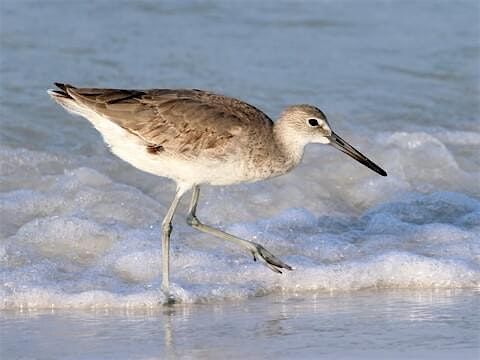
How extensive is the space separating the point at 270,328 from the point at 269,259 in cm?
97

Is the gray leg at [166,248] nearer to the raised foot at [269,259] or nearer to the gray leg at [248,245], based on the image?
the gray leg at [248,245]

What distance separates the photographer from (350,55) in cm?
1434

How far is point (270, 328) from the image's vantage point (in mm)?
6949

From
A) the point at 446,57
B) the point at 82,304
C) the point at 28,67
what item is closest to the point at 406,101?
the point at 446,57

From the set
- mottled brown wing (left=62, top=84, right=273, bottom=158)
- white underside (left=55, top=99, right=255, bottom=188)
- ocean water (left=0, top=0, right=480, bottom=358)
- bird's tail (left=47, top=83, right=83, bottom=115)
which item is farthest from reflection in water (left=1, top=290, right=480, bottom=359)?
bird's tail (left=47, top=83, right=83, bottom=115)

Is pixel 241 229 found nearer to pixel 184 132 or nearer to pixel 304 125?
pixel 304 125

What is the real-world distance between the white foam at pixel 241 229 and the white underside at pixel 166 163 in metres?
0.56

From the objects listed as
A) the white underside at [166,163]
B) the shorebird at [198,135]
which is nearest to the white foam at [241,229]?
the shorebird at [198,135]

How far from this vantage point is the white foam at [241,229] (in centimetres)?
789

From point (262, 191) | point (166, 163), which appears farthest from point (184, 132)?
point (262, 191)

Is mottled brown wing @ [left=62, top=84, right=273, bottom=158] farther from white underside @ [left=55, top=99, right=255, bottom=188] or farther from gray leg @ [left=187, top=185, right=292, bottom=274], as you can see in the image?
gray leg @ [left=187, top=185, right=292, bottom=274]

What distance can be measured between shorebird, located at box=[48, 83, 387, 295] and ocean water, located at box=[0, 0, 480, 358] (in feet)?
1.51

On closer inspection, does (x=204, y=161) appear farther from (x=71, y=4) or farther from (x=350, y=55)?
(x=71, y=4)

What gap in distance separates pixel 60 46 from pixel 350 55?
314 centimetres
